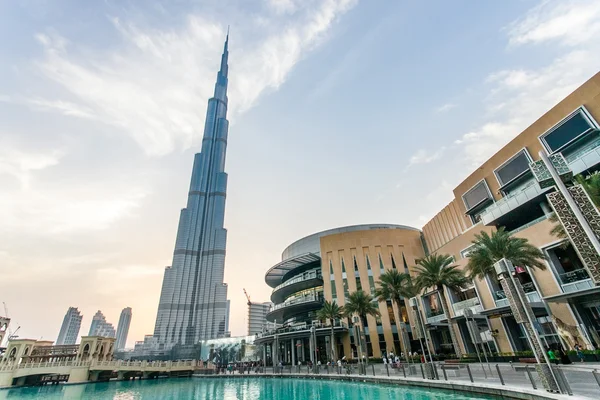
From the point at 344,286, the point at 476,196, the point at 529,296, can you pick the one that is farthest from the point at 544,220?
the point at 344,286

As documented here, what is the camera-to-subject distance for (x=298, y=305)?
189 ft

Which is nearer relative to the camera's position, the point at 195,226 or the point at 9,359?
the point at 9,359

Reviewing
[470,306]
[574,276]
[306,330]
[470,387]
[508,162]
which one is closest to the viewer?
[470,387]

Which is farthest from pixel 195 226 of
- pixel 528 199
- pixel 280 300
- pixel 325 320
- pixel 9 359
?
pixel 528 199

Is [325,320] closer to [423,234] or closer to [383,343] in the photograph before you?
[383,343]

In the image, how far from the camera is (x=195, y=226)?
195 metres

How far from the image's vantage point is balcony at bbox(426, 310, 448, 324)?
40872 millimetres

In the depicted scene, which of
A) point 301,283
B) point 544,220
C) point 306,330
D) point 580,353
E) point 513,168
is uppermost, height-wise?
point 513,168

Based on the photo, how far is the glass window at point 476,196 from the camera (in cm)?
3693

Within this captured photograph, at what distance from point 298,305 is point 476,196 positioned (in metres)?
37.7

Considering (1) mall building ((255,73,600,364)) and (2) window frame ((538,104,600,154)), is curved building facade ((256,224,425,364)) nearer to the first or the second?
(1) mall building ((255,73,600,364))

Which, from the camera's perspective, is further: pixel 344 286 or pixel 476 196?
pixel 344 286

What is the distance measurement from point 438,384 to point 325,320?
33.2 metres

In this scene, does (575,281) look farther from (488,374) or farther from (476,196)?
(476,196)
